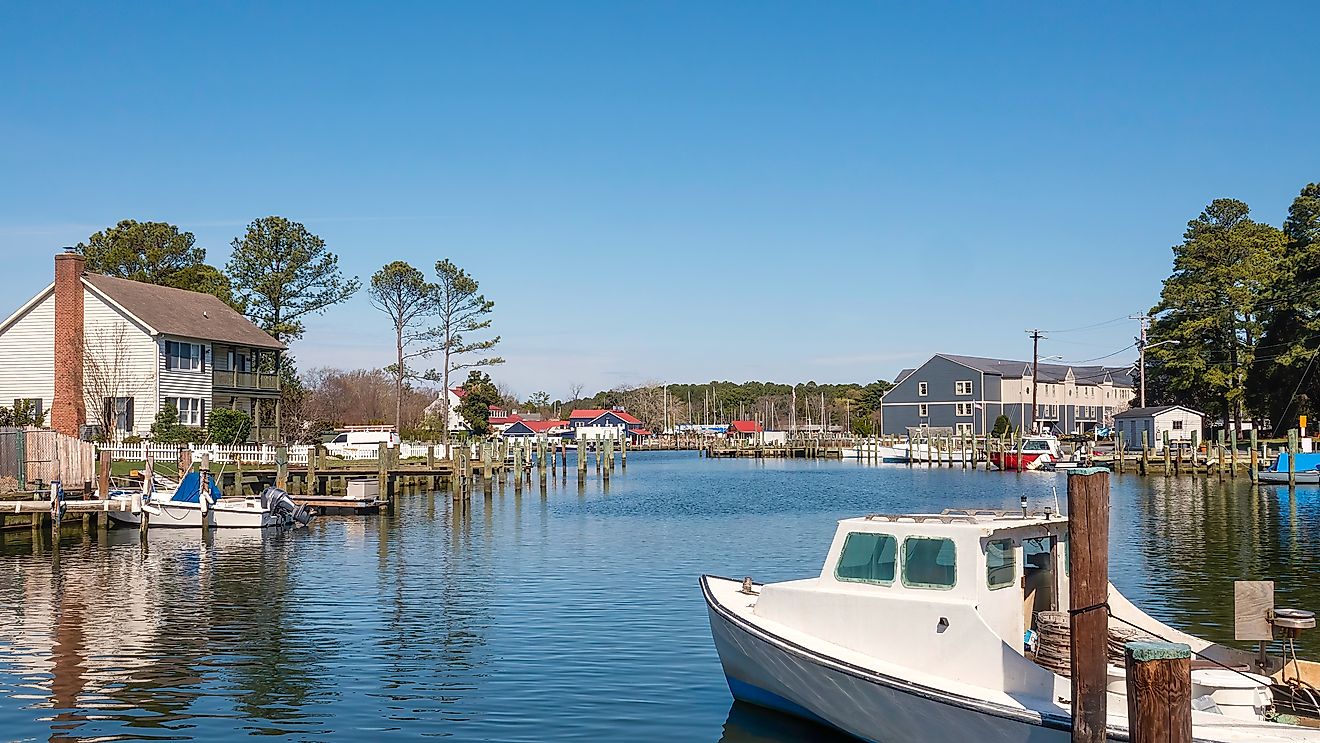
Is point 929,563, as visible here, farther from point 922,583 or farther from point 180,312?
point 180,312

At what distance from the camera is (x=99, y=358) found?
51938 millimetres

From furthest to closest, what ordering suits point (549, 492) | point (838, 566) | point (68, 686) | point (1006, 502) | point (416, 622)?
1. point (549, 492)
2. point (1006, 502)
3. point (416, 622)
4. point (68, 686)
5. point (838, 566)

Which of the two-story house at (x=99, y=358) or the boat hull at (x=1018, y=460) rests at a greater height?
the two-story house at (x=99, y=358)

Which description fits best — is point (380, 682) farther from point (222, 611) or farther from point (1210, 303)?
point (1210, 303)

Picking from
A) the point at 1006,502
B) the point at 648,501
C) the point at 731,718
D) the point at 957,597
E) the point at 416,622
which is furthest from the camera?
the point at 648,501

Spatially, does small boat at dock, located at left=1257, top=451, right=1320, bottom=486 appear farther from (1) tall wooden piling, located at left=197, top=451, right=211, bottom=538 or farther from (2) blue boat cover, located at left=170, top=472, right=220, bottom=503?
(2) blue boat cover, located at left=170, top=472, right=220, bottom=503

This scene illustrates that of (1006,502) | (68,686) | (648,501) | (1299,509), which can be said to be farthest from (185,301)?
(1299,509)

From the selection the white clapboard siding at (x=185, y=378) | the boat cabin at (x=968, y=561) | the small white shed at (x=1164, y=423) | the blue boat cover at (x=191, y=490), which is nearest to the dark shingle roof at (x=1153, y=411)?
the small white shed at (x=1164, y=423)

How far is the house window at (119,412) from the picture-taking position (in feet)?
170

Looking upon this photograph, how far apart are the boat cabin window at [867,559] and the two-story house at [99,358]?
150ft

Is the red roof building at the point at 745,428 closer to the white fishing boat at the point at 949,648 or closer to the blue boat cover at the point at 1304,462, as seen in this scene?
the blue boat cover at the point at 1304,462

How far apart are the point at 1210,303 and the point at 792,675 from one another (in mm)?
71722

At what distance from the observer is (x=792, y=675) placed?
43.4 feet

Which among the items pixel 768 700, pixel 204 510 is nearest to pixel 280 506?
pixel 204 510
